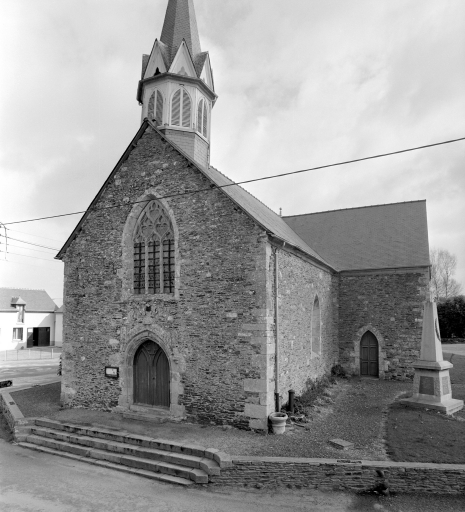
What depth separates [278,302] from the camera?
39.7 ft

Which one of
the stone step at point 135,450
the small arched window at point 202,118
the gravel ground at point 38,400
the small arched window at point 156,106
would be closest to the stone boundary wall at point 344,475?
the stone step at point 135,450

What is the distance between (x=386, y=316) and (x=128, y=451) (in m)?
14.1

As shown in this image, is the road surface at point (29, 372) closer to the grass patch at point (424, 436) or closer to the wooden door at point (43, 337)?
the wooden door at point (43, 337)

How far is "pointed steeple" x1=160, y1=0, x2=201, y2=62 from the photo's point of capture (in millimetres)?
16016

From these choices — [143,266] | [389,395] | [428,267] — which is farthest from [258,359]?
[428,267]

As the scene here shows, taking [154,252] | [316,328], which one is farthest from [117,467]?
[316,328]

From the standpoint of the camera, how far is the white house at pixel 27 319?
44.3 m

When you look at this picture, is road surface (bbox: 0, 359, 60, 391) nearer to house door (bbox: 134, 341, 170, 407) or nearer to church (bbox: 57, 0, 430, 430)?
church (bbox: 57, 0, 430, 430)

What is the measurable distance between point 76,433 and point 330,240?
1670 cm

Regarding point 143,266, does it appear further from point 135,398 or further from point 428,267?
point 428,267

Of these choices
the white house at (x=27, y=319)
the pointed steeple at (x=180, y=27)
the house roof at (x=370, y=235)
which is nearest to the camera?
the pointed steeple at (x=180, y=27)

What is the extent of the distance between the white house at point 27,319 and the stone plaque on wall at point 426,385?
44026 millimetres

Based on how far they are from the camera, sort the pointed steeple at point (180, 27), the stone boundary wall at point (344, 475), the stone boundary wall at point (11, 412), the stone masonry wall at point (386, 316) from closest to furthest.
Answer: the stone boundary wall at point (344, 475)
the stone boundary wall at point (11, 412)
the pointed steeple at point (180, 27)
the stone masonry wall at point (386, 316)

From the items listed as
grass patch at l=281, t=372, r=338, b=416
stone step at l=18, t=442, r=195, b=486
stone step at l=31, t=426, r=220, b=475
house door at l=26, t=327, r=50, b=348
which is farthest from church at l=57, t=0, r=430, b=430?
house door at l=26, t=327, r=50, b=348
